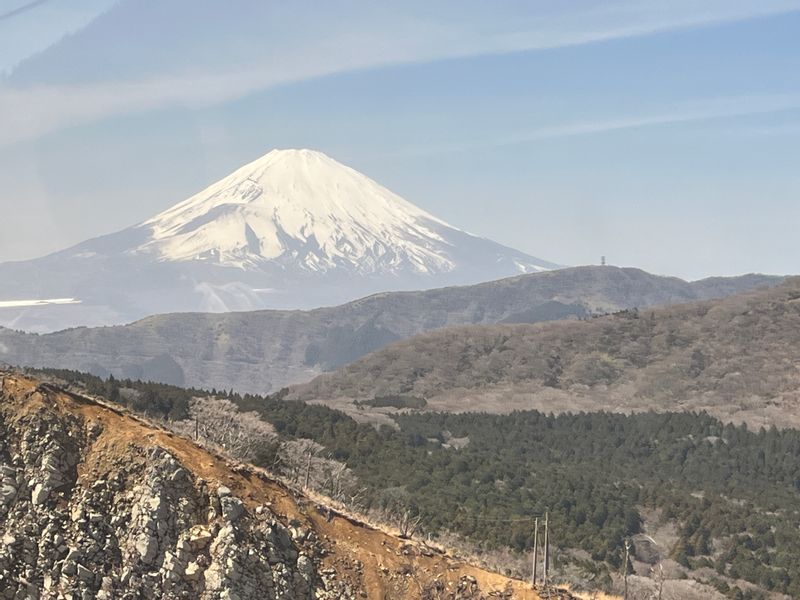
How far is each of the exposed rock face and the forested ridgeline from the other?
1173 inches

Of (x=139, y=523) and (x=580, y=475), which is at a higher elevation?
(x=139, y=523)

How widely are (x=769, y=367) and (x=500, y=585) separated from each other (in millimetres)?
158297

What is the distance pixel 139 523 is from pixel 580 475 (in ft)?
277

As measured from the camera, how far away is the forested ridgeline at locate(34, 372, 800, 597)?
261 feet

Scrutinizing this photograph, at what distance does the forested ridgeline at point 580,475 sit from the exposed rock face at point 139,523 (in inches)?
1173

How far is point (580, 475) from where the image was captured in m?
109

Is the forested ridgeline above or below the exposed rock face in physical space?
below

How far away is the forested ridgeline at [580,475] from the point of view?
7962 centimetres

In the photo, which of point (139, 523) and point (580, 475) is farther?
point (580, 475)

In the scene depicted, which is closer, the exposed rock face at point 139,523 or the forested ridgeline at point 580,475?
the exposed rock face at point 139,523

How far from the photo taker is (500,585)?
32.2 m

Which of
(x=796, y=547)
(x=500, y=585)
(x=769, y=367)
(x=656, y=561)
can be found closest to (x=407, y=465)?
(x=656, y=561)

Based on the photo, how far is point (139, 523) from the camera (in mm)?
28922

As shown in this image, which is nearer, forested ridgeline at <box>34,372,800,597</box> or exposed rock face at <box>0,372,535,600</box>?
exposed rock face at <box>0,372,535,600</box>
